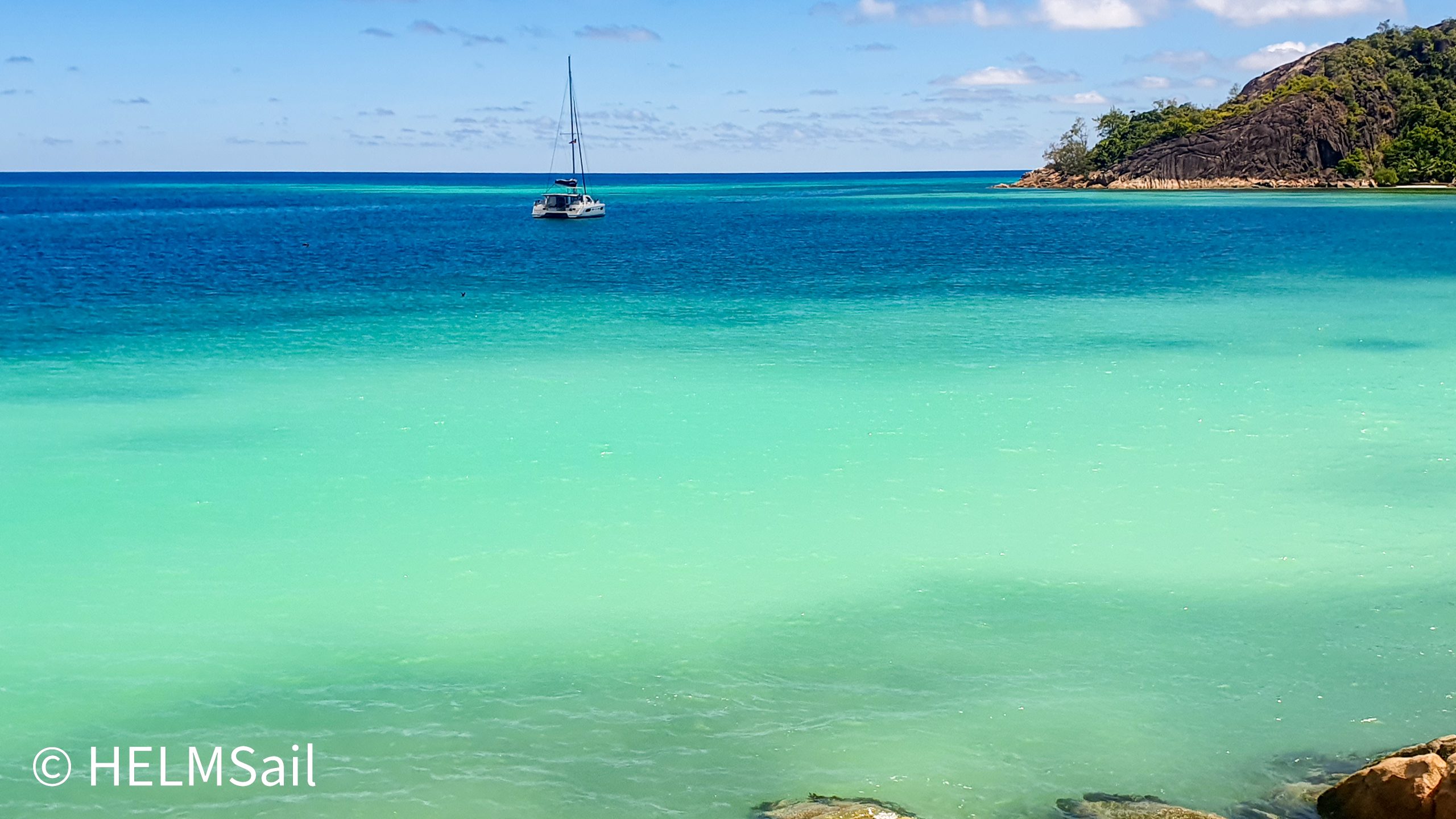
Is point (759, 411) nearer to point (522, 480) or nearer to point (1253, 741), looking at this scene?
point (522, 480)

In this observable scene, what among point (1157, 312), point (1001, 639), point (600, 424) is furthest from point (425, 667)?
point (1157, 312)

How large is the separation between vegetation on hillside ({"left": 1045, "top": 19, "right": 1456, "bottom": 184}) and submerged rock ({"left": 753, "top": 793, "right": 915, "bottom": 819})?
152341 millimetres

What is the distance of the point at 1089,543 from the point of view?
47.1ft

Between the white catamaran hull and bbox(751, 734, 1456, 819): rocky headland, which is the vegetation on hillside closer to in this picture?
the white catamaran hull

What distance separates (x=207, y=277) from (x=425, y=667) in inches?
1567

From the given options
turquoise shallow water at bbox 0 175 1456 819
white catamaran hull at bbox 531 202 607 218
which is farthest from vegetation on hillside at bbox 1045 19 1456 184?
turquoise shallow water at bbox 0 175 1456 819

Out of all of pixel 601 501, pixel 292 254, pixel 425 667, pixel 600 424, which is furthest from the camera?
pixel 292 254

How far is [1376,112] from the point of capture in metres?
150

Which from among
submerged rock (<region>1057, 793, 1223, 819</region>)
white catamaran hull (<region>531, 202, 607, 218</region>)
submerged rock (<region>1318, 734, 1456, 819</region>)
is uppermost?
white catamaran hull (<region>531, 202, 607, 218</region>)

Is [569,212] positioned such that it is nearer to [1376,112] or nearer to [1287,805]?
[1287,805]

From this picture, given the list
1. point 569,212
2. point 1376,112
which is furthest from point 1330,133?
point 569,212

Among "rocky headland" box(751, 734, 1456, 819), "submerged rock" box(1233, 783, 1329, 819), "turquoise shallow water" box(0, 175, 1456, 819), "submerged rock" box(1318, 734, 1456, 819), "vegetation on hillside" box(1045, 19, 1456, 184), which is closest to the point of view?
"submerged rock" box(1318, 734, 1456, 819)

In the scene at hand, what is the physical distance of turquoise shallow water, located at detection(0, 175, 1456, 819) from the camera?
960 cm

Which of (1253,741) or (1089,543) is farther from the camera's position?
(1089,543)
